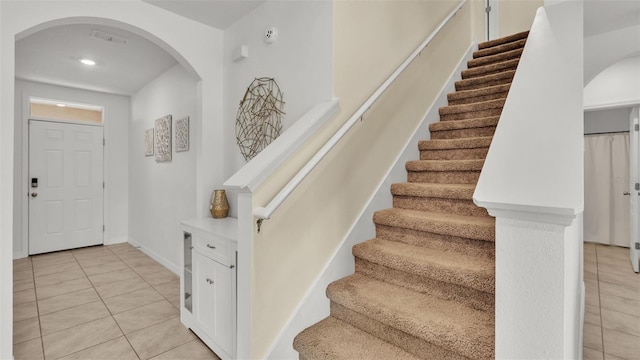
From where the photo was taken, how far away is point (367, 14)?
7.01 ft

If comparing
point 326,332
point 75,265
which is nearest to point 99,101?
point 75,265

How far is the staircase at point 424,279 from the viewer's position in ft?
4.64

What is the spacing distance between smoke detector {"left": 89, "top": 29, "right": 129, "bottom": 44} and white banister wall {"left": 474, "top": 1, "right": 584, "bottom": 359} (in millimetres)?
3452

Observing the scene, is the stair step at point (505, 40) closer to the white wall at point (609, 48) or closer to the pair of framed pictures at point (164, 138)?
the white wall at point (609, 48)

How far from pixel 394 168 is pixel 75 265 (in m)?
4.20

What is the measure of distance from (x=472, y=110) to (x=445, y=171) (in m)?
0.84

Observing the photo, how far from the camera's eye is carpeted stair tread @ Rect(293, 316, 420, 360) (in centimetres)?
146

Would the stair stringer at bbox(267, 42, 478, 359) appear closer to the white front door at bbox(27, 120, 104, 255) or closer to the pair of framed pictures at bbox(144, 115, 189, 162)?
the pair of framed pictures at bbox(144, 115, 189, 162)

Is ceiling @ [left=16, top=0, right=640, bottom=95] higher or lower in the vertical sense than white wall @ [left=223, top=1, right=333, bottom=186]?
higher

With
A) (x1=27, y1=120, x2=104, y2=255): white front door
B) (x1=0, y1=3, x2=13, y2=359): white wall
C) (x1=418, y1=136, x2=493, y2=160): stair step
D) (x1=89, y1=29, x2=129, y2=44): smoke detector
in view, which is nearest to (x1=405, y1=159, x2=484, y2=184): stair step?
(x1=418, y1=136, x2=493, y2=160): stair step

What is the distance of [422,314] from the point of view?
4.83 ft

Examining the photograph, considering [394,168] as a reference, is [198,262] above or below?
below

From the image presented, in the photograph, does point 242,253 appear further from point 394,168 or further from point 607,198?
point 607,198

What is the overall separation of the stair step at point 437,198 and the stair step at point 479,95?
3.81ft
